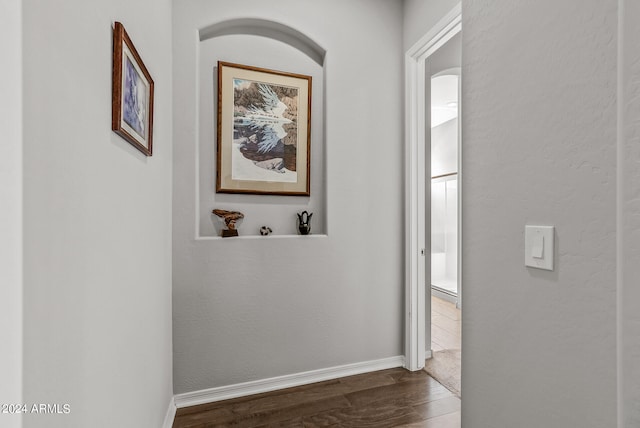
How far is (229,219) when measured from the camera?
1979 mm

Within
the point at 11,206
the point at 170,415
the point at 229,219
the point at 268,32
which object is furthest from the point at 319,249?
the point at 11,206

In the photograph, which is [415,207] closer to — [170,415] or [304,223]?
[304,223]

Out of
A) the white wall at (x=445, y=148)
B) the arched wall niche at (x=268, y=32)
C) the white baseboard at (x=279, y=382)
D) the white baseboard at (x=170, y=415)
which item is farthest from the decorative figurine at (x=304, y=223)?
the white wall at (x=445, y=148)

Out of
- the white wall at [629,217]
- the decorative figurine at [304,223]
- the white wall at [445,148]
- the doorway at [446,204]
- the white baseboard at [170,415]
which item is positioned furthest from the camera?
the white wall at [445,148]

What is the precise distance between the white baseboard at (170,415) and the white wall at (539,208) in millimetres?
1469

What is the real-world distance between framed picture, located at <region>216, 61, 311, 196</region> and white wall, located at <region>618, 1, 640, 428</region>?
1.65 metres

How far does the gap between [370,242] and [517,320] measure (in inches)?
51.7

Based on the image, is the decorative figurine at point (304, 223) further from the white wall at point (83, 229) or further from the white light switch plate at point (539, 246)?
the white light switch plate at point (539, 246)

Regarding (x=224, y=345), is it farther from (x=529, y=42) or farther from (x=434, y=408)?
(x=529, y=42)

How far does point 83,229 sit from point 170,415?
59.3 inches

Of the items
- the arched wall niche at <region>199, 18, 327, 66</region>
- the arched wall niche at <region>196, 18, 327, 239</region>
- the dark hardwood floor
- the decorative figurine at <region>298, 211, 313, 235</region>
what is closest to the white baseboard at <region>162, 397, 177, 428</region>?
the dark hardwood floor

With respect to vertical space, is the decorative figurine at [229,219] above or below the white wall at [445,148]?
below

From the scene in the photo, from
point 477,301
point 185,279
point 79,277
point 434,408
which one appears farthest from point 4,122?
point 434,408

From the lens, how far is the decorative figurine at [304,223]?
212cm
